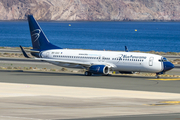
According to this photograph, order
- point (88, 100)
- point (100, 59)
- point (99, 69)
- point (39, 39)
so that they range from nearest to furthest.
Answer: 1. point (88, 100)
2. point (99, 69)
3. point (100, 59)
4. point (39, 39)

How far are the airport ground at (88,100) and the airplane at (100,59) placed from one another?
4.94 m

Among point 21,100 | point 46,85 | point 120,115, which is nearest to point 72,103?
point 21,100

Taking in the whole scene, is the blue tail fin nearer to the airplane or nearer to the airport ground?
the airplane

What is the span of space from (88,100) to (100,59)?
22.1 metres

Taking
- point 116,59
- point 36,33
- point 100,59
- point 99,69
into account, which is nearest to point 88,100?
point 99,69

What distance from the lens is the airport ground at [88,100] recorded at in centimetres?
2250

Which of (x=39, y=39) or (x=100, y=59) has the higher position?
(x=39, y=39)

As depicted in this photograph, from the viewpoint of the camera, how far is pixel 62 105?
26625 millimetres

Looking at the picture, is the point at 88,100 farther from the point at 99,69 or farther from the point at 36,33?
the point at 36,33

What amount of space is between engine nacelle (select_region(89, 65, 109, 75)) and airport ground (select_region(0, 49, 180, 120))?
4.94 meters

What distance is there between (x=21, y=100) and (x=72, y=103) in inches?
168

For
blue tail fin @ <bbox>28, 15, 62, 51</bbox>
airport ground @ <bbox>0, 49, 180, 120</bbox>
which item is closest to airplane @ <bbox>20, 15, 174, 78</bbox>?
blue tail fin @ <bbox>28, 15, 62, 51</bbox>

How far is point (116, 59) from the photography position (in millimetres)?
49875

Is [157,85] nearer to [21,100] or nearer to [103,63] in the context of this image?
[103,63]
